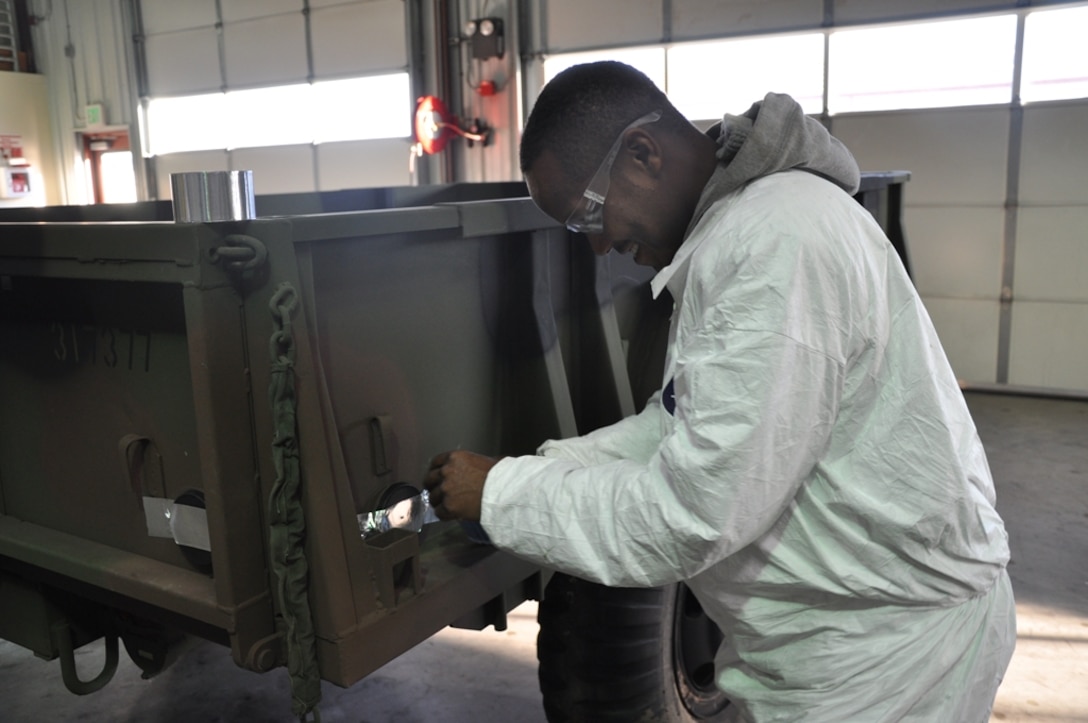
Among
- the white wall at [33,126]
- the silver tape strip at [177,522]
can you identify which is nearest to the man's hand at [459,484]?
the silver tape strip at [177,522]

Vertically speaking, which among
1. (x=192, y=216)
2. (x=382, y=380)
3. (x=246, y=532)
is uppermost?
(x=192, y=216)

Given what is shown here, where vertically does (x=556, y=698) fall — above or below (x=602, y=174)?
below

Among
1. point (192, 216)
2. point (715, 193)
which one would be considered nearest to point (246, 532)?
point (192, 216)

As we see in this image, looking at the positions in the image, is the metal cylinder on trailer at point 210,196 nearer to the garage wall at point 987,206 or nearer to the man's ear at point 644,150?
Result: the man's ear at point 644,150

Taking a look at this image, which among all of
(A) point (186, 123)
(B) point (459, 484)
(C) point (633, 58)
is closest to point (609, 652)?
(B) point (459, 484)

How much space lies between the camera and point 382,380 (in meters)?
1.80

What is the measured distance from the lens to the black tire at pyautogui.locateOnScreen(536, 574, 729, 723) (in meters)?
2.30

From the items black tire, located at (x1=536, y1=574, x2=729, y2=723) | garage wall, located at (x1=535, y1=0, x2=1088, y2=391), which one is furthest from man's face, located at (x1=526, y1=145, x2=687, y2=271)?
garage wall, located at (x1=535, y1=0, x2=1088, y2=391)

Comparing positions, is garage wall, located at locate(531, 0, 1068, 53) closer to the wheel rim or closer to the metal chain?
the wheel rim

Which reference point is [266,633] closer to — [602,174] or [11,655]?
[602,174]

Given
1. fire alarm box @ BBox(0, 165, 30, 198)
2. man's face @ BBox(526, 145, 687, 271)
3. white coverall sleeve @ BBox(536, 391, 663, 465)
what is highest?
fire alarm box @ BBox(0, 165, 30, 198)

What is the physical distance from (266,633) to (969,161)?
7.75m

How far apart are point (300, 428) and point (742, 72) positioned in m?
7.85

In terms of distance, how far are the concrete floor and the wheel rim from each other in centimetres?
72
